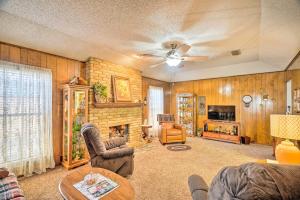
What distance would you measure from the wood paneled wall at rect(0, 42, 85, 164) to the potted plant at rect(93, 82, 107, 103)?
0.60 metres

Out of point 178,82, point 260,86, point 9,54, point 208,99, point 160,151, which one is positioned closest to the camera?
point 9,54

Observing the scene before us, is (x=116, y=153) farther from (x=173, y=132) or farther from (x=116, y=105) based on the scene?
(x=173, y=132)

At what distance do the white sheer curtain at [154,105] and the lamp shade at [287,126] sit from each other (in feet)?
15.1

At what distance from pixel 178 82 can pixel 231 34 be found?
4.49m

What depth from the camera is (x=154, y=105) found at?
6.49 meters

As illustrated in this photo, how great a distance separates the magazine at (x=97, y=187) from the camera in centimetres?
156

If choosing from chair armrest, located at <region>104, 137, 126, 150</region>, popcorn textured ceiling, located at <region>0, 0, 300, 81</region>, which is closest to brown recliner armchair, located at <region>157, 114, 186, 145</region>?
chair armrest, located at <region>104, 137, 126, 150</region>

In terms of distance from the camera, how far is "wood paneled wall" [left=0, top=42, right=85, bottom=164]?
295 cm

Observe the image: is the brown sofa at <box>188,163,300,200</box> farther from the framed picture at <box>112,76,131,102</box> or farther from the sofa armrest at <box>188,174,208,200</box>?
the framed picture at <box>112,76,131,102</box>

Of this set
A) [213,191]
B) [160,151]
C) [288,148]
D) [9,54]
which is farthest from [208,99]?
[9,54]

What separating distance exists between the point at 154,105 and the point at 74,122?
12.0ft

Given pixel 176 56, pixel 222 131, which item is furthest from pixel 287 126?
pixel 222 131

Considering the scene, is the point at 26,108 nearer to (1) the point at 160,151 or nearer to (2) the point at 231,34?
(1) the point at 160,151

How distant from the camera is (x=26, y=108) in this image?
2893 mm
